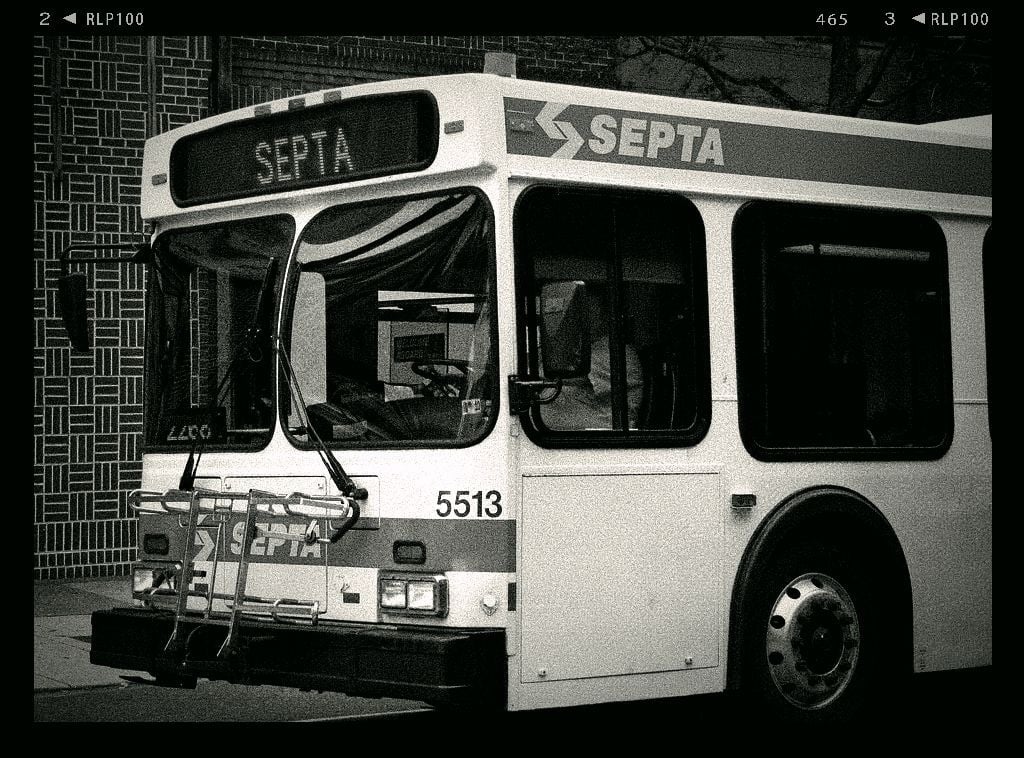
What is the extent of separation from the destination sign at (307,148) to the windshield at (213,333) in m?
0.20

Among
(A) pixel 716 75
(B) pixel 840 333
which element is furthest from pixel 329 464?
(A) pixel 716 75

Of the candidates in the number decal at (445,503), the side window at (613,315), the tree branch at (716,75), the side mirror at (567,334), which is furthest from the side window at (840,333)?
the tree branch at (716,75)

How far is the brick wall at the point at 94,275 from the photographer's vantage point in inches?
502

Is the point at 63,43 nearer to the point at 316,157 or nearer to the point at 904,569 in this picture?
the point at 316,157

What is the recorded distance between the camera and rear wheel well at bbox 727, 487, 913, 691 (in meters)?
6.77

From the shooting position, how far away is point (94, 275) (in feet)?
42.8

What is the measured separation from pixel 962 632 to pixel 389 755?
3.08 m

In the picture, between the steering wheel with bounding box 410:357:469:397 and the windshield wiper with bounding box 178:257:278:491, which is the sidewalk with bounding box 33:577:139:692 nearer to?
the windshield wiper with bounding box 178:257:278:491

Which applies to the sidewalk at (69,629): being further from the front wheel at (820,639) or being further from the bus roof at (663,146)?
the front wheel at (820,639)

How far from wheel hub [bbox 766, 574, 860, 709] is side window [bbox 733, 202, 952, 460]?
65cm

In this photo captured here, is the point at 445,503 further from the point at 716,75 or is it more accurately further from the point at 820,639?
the point at 716,75

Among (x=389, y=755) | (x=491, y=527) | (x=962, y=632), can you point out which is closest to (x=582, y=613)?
(x=491, y=527)

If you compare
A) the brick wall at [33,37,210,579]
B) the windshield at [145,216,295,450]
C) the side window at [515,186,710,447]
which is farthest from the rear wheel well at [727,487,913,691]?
the brick wall at [33,37,210,579]

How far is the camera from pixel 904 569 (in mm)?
7402
